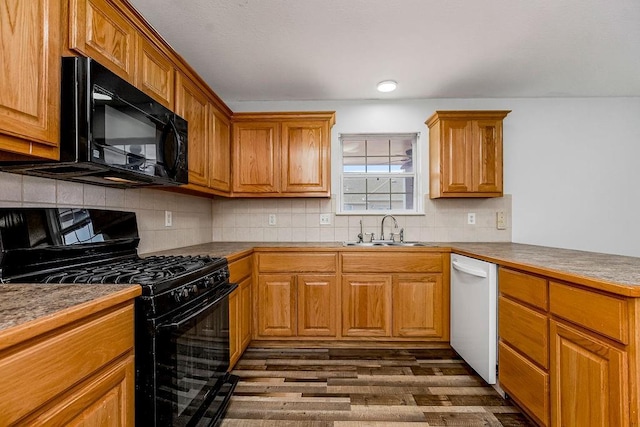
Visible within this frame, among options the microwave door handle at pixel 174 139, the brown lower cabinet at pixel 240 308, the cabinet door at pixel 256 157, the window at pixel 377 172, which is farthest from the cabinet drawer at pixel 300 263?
the microwave door handle at pixel 174 139

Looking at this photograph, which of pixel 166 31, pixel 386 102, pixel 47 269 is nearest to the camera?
pixel 47 269

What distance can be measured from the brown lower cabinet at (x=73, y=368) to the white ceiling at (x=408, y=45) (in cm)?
176

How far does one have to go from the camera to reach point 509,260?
6.00ft

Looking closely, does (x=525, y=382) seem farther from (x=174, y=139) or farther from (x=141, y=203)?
(x=141, y=203)

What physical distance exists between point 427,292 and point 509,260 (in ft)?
3.31

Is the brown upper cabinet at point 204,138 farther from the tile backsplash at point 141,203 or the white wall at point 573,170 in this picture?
the white wall at point 573,170

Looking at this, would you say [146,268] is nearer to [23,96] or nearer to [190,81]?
[23,96]

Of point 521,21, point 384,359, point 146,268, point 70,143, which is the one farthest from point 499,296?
point 70,143

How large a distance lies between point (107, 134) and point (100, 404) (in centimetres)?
95

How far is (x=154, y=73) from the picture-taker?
1.74 meters

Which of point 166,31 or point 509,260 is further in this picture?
point 166,31

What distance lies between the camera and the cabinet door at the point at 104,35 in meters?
1.19

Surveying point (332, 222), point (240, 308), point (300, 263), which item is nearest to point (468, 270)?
point (300, 263)

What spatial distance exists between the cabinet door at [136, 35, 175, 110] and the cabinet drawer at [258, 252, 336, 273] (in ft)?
4.67
